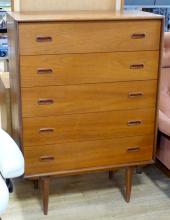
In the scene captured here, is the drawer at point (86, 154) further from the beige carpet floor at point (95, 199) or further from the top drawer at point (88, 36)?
the top drawer at point (88, 36)

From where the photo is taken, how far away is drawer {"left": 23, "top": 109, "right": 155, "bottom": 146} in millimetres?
1923

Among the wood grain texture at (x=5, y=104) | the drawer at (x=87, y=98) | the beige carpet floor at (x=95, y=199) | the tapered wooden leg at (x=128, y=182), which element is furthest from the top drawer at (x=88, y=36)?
the beige carpet floor at (x=95, y=199)

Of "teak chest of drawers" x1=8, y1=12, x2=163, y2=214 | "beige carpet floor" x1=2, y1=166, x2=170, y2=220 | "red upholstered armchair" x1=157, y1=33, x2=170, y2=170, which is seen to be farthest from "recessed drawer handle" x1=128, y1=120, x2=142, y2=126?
"beige carpet floor" x1=2, y1=166, x2=170, y2=220

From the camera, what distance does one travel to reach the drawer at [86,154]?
1.98 m

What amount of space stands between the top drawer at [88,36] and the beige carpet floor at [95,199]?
0.96 meters

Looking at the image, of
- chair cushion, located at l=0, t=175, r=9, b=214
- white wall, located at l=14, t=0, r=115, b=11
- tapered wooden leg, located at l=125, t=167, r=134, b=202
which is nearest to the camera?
chair cushion, located at l=0, t=175, r=9, b=214

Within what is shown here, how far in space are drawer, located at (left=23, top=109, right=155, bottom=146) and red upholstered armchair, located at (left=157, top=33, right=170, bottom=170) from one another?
74 mm

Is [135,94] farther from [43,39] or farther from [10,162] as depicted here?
[10,162]

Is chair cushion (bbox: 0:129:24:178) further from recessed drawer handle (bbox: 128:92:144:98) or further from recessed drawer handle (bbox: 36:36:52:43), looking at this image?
recessed drawer handle (bbox: 128:92:144:98)

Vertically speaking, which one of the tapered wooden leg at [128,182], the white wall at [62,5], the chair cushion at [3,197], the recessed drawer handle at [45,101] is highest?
the white wall at [62,5]

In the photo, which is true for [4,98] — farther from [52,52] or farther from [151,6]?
[151,6]

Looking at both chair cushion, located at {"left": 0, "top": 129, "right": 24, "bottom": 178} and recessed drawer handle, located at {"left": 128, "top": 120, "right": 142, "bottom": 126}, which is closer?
chair cushion, located at {"left": 0, "top": 129, "right": 24, "bottom": 178}

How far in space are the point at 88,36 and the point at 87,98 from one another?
324 mm

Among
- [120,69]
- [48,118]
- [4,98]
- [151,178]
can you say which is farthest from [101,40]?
[151,178]
